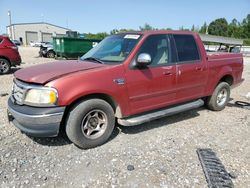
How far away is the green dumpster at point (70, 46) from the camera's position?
1773 centimetres

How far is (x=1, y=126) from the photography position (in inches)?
185

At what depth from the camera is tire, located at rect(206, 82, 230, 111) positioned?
5926mm

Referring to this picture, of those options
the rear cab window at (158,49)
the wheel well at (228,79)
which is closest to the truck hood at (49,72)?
the rear cab window at (158,49)

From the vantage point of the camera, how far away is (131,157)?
12.2 feet

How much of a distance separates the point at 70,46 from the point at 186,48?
14.2m

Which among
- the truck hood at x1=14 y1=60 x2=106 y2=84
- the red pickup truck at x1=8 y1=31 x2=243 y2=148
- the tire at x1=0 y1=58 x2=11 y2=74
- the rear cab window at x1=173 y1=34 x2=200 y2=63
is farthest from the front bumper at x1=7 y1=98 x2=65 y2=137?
the tire at x1=0 y1=58 x2=11 y2=74

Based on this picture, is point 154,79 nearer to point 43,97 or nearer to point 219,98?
point 43,97

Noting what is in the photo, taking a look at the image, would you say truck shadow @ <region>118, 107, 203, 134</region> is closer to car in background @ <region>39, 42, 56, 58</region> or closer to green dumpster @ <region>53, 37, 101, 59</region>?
green dumpster @ <region>53, 37, 101, 59</region>

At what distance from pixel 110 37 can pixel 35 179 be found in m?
3.17

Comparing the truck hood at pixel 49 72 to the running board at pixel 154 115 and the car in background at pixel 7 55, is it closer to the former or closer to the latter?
the running board at pixel 154 115

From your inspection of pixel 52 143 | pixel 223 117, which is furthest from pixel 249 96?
pixel 52 143

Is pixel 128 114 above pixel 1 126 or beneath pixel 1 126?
above

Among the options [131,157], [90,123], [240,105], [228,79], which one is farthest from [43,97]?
[240,105]

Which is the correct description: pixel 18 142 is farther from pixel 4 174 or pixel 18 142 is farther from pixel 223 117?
pixel 223 117
